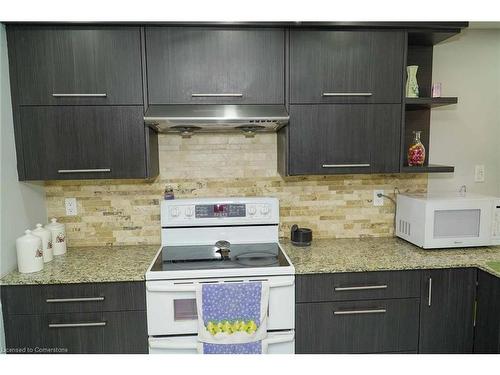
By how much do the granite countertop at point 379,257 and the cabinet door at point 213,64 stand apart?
0.93 meters

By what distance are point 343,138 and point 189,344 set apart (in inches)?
54.5

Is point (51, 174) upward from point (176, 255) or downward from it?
upward

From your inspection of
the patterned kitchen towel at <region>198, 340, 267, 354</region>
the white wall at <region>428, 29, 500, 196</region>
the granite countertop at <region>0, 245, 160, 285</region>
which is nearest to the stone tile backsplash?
the granite countertop at <region>0, 245, 160, 285</region>

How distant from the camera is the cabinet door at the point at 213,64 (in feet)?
5.75

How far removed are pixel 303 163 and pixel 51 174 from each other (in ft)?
4.61

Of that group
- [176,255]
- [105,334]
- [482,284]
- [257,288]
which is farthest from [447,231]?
[105,334]

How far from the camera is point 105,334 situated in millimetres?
1633

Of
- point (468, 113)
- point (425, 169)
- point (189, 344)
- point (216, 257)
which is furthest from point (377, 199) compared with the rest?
point (189, 344)

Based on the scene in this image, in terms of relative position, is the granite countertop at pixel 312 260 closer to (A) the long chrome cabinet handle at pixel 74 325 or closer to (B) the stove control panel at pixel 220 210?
(A) the long chrome cabinet handle at pixel 74 325

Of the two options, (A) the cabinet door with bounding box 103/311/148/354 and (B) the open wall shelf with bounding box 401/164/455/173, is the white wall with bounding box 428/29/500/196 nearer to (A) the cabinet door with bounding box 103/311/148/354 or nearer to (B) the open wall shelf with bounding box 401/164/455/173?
(B) the open wall shelf with bounding box 401/164/455/173

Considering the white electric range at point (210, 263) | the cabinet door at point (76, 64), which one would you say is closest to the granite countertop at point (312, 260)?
the white electric range at point (210, 263)

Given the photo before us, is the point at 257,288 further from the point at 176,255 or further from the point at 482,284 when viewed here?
the point at 482,284

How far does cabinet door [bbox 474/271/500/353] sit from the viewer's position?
1606 mm

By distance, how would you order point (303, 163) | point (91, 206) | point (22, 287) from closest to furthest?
point (22, 287), point (303, 163), point (91, 206)
